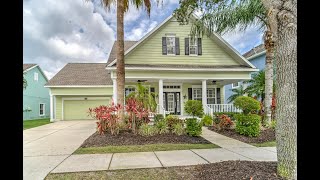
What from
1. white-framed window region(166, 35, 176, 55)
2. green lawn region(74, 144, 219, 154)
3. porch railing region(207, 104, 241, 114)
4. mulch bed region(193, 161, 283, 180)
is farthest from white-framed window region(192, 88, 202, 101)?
mulch bed region(193, 161, 283, 180)

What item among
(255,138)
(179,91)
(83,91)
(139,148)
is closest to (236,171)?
(139,148)

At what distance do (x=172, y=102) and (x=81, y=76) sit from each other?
10.3m

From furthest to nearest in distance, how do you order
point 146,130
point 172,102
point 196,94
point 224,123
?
point 196,94
point 172,102
point 224,123
point 146,130

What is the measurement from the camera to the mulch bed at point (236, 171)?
3725mm

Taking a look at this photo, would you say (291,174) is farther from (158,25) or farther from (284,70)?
(158,25)

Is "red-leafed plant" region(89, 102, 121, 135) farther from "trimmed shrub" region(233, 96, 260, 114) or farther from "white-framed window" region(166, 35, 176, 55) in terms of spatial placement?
"white-framed window" region(166, 35, 176, 55)

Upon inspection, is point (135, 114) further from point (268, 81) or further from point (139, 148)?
point (268, 81)

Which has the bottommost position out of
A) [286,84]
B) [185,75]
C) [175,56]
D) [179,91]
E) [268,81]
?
[286,84]

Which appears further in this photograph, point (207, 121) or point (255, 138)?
point (207, 121)

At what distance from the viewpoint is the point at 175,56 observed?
49.5ft

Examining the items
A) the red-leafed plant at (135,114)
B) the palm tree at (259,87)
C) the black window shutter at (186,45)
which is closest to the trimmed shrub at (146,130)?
the red-leafed plant at (135,114)

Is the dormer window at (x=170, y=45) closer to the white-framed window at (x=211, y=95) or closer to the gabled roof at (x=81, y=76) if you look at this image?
the white-framed window at (x=211, y=95)
